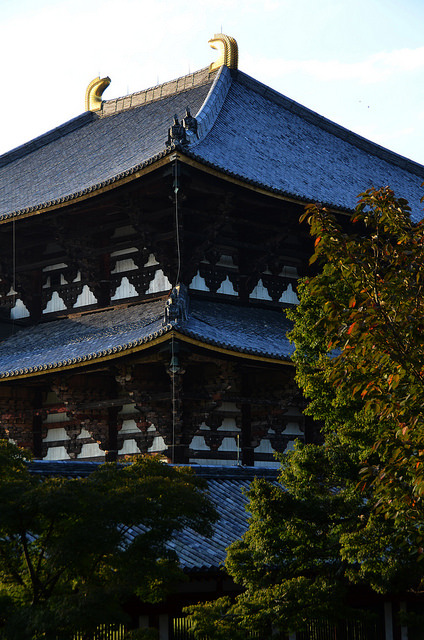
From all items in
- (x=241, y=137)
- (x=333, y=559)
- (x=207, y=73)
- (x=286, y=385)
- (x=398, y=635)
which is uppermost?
(x=207, y=73)

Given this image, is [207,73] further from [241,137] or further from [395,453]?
[395,453]

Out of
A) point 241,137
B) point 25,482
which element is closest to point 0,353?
point 241,137

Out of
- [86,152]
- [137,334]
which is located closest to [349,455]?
[137,334]

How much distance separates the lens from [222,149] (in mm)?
27906

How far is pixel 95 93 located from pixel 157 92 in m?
3.28

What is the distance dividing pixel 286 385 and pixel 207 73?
1466 cm

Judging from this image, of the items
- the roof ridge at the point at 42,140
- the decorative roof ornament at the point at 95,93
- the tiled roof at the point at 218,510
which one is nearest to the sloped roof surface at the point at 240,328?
the tiled roof at the point at 218,510

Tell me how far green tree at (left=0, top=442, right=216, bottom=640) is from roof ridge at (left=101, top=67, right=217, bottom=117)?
2436 centimetres

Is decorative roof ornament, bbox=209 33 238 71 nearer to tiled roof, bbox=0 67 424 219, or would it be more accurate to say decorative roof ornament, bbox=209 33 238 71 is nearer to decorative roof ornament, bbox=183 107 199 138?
tiled roof, bbox=0 67 424 219

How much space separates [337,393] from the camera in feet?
47.1

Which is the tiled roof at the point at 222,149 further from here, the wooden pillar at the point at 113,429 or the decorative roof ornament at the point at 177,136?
the wooden pillar at the point at 113,429

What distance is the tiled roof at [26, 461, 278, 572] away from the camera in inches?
627

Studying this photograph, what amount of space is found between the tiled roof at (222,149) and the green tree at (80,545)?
13.5m

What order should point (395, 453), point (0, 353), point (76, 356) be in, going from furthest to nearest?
point (0, 353)
point (76, 356)
point (395, 453)
